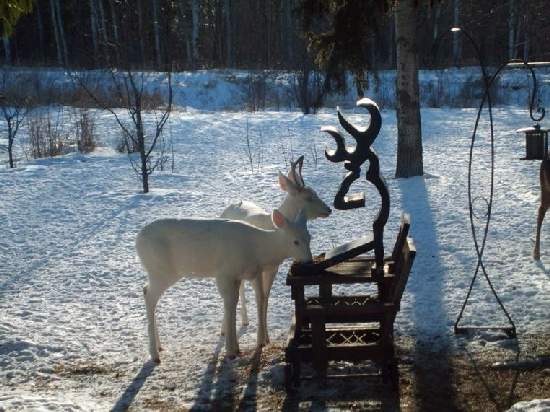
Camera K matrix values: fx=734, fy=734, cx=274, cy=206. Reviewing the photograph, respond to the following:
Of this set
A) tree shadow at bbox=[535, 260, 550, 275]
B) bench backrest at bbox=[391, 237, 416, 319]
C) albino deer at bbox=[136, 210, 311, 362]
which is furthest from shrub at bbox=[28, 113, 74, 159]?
bench backrest at bbox=[391, 237, 416, 319]

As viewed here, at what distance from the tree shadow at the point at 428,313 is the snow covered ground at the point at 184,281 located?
27 mm

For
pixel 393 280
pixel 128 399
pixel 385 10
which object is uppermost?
pixel 385 10

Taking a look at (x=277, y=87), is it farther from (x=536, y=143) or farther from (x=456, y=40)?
(x=536, y=143)

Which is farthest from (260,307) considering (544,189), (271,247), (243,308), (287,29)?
(287,29)

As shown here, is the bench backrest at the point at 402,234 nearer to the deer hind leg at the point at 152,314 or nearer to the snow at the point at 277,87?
the deer hind leg at the point at 152,314

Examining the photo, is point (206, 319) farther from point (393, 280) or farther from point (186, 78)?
point (186, 78)

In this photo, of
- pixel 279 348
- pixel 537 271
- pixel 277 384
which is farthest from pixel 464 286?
pixel 277 384

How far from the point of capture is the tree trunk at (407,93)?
12.2 m

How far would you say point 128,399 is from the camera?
18.5 ft

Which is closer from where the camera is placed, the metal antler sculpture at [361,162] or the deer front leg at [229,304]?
the metal antler sculpture at [361,162]

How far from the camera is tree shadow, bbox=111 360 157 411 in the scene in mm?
5547

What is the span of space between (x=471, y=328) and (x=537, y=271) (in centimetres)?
179

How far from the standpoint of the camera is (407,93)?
12.5 m

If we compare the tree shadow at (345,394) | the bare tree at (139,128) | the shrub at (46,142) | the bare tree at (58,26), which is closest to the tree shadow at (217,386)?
the tree shadow at (345,394)
